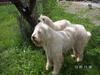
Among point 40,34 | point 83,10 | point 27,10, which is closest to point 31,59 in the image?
point 27,10

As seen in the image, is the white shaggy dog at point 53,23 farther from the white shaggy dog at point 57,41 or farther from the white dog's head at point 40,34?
the white dog's head at point 40,34

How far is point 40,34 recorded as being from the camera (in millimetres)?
5809

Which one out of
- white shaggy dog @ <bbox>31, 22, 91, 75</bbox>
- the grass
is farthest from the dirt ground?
white shaggy dog @ <bbox>31, 22, 91, 75</bbox>

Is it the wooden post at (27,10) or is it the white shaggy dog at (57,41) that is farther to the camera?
the wooden post at (27,10)

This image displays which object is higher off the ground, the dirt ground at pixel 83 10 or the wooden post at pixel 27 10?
the wooden post at pixel 27 10

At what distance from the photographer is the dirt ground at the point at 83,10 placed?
38.5ft

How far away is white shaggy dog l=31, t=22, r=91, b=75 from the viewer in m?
5.88

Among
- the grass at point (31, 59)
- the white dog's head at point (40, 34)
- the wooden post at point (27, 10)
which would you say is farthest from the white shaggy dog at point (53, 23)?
the wooden post at point (27, 10)

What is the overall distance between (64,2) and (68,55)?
317 inches

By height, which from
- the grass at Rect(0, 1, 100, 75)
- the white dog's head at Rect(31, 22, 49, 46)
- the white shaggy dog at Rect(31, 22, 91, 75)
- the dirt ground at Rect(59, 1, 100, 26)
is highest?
the white dog's head at Rect(31, 22, 49, 46)

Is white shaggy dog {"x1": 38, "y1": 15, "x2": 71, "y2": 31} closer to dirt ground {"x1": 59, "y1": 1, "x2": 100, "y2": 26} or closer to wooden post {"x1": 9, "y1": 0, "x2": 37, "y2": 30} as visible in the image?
wooden post {"x1": 9, "y1": 0, "x2": 37, "y2": 30}

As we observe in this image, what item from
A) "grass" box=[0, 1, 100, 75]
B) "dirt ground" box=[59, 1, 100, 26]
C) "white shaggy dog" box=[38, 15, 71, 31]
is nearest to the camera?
"white shaggy dog" box=[38, 15, 71, 31]

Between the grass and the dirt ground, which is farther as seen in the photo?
the dirt ground

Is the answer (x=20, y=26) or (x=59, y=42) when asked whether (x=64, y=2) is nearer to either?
(x=20, y=26)
